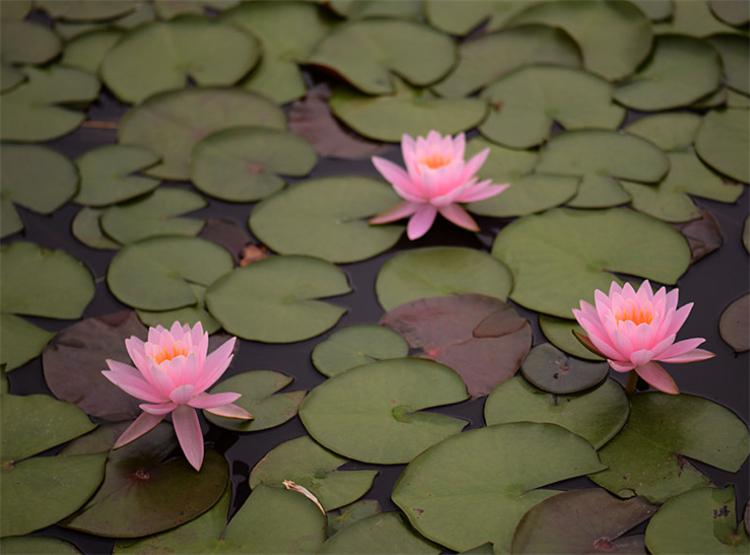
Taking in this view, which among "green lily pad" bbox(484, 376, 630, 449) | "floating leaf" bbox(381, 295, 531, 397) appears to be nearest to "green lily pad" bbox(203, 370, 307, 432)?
"floating leaf" bbox(381, 295, 531, 397)

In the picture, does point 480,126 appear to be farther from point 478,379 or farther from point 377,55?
point 478,379

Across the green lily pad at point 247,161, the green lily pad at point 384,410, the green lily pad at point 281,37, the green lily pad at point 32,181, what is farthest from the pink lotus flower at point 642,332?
the green lily pad at point 32,181

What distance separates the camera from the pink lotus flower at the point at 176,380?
215cm

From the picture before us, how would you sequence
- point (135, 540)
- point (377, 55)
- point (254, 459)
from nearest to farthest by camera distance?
point (135, 540) < point (254, 459) < point (377, 55)

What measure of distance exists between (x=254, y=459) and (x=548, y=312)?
850 mm

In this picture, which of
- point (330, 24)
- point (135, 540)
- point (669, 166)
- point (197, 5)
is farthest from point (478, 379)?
point (197, 5)

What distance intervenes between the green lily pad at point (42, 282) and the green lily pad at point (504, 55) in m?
1.39

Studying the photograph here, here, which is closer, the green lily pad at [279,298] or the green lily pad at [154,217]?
the green lily pad at [279,298]

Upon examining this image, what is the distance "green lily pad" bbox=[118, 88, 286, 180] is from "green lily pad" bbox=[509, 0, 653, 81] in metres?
1.03

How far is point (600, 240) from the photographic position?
272 cm

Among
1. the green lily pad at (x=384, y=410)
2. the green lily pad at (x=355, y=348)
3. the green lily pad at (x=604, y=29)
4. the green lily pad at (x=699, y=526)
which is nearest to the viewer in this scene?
the green lily pad at (x=699, y=526)

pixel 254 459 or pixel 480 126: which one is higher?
pixel 480 126

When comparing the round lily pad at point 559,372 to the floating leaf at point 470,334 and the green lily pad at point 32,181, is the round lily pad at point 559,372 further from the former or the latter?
the green lily pad at point 32,181

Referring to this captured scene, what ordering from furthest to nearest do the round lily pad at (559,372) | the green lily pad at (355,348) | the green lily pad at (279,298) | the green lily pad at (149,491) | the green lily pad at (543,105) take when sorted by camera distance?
1. the green lily pad at (543,105)
2. the green lily pad at (279,298)
3. the green lily pad at (355,348)
4. the round lily pad at (559,372)
5. the green lily pad at (149,491)
